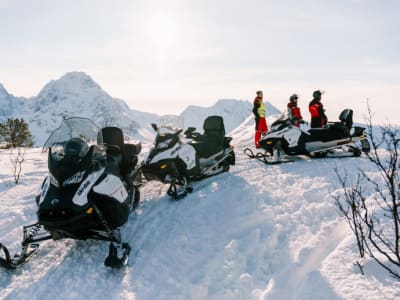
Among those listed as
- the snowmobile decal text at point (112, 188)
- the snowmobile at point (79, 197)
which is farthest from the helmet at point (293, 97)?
the snowmobile decal text at point (112, 188)

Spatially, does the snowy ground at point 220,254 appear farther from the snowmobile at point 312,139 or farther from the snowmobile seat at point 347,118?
the snowmobile seat at point 347,118

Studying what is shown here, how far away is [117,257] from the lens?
409 cm

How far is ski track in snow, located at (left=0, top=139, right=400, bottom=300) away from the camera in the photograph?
3542 millimetres

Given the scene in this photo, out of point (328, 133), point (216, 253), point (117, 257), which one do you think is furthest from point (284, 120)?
point (117, 257)

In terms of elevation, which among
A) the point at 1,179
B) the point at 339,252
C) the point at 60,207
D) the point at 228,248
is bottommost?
the point at 1,179

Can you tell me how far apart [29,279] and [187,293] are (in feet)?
6.01

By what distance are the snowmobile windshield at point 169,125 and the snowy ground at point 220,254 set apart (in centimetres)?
121

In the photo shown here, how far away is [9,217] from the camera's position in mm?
5758

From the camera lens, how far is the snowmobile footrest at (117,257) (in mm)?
3988

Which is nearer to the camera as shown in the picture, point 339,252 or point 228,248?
point 339,252

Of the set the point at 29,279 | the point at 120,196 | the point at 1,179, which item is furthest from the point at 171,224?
the point at 1,179

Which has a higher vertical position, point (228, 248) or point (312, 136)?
point (312, 136)

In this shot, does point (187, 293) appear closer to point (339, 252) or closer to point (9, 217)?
point (339, 252)

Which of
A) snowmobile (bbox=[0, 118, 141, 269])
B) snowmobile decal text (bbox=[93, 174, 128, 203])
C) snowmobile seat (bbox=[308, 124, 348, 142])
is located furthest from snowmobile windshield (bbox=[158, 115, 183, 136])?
snowmobile seat (bbox=[308, 124, 348, 142])
